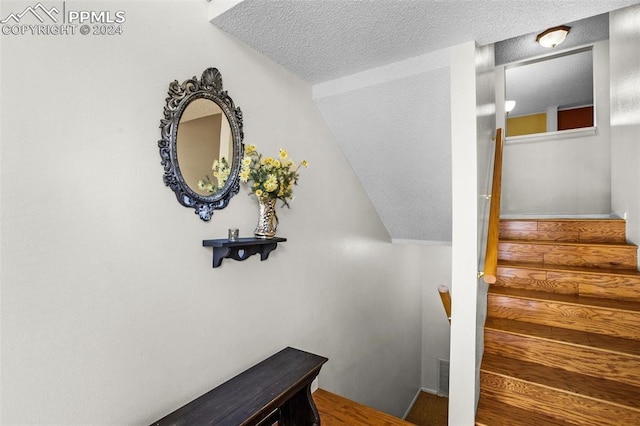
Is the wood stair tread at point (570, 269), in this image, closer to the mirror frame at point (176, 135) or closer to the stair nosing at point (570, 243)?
the stair nosing at point (570, 243)

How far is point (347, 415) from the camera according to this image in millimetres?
1915

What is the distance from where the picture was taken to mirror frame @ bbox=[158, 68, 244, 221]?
4.37 ft

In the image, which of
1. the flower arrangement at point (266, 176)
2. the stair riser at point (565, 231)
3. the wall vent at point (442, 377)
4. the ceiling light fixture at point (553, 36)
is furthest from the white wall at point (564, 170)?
the flower arrangement at point (266, 176)

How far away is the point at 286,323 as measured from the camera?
6.55ft

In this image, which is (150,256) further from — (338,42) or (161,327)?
(338,42)

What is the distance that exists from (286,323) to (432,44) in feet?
6.30

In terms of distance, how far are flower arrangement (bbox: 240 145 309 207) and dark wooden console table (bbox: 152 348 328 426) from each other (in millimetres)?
935

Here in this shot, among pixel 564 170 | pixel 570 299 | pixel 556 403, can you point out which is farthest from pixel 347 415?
pixel 564 170

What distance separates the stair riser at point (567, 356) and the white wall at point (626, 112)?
108 centimetres

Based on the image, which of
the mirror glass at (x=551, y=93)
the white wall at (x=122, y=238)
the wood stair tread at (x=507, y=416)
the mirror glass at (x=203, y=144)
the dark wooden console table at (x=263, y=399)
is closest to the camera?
the white wall at (x=122, y=238)

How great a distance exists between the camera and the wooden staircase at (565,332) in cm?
168

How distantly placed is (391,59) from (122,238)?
5.86ft

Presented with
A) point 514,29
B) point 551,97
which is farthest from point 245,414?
point 551,97

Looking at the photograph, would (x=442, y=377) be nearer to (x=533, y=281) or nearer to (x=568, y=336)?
(x=533, y=281)
